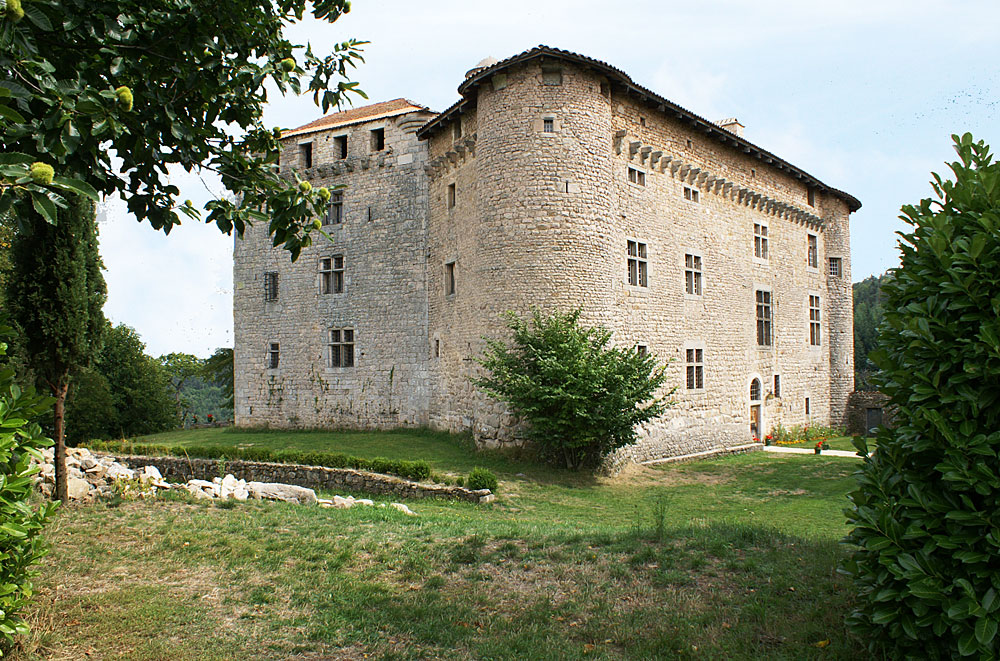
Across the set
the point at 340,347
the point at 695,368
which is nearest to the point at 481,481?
the point at 695,368

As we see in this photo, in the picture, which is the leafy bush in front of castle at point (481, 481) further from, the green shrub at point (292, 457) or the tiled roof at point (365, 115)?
the tiled roof at point (365, 115)

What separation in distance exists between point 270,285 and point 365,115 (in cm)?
730

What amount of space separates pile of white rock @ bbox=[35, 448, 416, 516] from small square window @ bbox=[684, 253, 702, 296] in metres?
13.1

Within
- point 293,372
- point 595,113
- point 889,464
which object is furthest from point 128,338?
point 889,464

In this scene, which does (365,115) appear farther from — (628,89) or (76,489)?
(76,489)

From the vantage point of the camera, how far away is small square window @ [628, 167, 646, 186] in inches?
692

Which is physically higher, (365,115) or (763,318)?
(365,115)

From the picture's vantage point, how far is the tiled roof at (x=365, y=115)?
21094 mm

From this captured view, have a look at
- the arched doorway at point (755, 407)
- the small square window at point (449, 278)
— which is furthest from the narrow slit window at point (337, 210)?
the arched doorway at point (755, 407)

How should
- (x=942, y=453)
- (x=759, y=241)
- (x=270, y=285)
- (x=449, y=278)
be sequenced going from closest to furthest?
(x=942, y=453)
(x=449, y=278)
(x=270, y=285)
(x=759, y=241)

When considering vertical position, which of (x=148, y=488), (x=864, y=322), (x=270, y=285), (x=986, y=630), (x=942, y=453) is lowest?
(x=148, y=488)

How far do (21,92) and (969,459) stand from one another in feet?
18.1

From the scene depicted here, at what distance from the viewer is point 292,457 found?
13.9 m

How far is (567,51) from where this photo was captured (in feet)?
48.9
